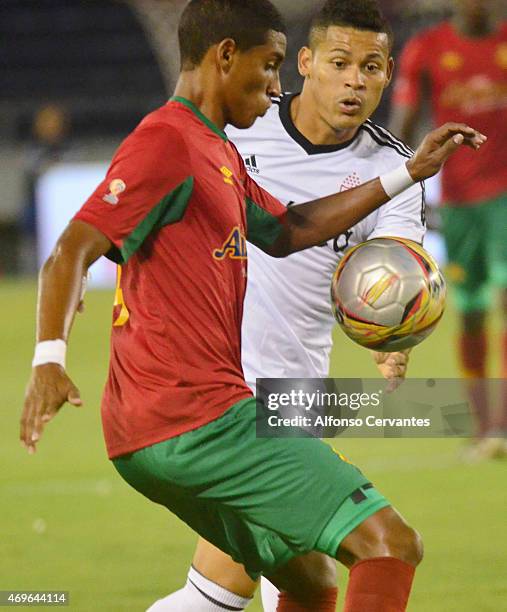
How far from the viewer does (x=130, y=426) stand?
3273 mm

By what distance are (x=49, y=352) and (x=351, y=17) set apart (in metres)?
1.67

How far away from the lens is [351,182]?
4.33 metres

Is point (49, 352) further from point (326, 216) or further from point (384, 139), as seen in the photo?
point (384, 139)

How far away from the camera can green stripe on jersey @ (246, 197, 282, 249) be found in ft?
12.3

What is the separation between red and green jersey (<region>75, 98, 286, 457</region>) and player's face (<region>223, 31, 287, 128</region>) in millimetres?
137

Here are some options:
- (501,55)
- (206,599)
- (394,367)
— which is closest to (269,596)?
(206,599)

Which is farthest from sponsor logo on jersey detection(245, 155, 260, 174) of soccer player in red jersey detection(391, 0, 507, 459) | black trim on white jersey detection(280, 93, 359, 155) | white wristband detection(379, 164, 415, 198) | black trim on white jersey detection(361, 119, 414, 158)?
soccer player in red jersey detection(391, 0, 507, 459)

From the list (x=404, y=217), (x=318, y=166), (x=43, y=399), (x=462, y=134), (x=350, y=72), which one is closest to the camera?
(x=43, y=399)

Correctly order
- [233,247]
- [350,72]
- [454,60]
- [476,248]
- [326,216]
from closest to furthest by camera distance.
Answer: [233,247] → [326,216] → [350,72] → [454,60] → [476,248]

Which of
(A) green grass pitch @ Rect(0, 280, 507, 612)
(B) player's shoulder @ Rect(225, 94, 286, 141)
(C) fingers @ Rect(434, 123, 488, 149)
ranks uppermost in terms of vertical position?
(B) player's shoulder @ Rect(225, 94, 286, 141)

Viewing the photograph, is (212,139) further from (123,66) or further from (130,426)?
(123,66)

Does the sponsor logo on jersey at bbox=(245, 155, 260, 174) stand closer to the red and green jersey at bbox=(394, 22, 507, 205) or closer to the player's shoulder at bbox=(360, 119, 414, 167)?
the player's shoulder at bbox=(360, 119, 414, 167)

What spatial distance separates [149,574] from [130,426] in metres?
2.14

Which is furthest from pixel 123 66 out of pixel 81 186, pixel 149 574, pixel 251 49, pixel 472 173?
pixel 251 49
